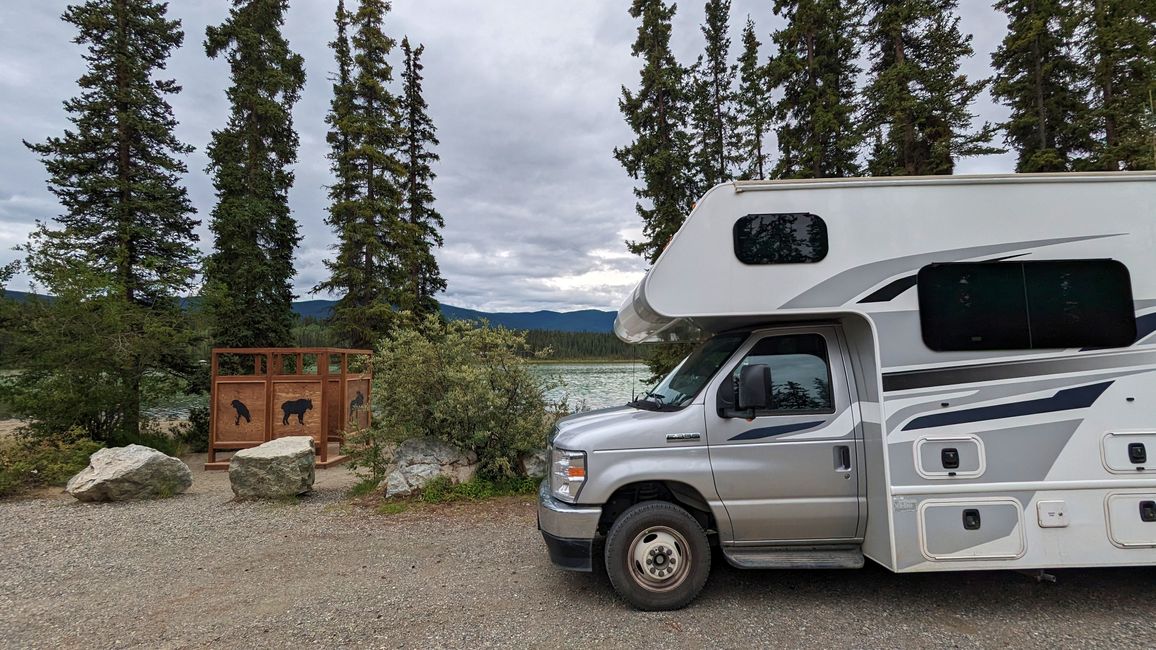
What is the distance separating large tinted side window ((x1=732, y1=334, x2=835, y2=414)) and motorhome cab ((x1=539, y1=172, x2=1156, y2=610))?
0.7 inches

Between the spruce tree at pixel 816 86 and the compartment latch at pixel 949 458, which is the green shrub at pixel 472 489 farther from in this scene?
the spruce tree at pixel 816 86

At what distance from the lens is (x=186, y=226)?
51.0 ft

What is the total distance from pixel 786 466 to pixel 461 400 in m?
4.76

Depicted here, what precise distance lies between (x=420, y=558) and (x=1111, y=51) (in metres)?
20.4

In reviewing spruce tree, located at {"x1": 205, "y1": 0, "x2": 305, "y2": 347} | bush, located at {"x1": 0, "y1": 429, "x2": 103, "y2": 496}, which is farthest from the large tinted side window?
spruce tree, located at {"x1": 205, "y1": 0, "x2": 305, "y2": 347}

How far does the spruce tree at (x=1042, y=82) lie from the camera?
1441cm

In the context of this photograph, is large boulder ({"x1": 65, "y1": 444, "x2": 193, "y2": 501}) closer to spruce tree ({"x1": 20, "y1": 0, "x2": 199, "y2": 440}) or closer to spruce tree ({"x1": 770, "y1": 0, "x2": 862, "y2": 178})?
spruce tree ({"x1": 20, "y1": 0, "x2": 199, "y2": 440})

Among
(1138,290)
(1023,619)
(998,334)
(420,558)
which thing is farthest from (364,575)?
(1138,290)

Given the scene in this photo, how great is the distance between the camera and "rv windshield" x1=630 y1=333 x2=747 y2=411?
14.2 ft

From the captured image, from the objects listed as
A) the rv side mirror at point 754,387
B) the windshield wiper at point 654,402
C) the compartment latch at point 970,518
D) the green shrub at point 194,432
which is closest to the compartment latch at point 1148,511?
the compartment latch at point 970,518

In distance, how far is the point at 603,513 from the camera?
14.1 ft

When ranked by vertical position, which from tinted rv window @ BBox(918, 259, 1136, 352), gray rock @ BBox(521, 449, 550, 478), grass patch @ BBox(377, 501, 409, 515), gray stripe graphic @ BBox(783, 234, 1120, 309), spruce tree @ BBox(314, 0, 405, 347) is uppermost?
spruce tree @ BBox(314, 0, 405, 347)

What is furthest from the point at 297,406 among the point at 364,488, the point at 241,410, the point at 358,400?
the point at 364,488

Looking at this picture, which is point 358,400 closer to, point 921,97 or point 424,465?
point 424,465
